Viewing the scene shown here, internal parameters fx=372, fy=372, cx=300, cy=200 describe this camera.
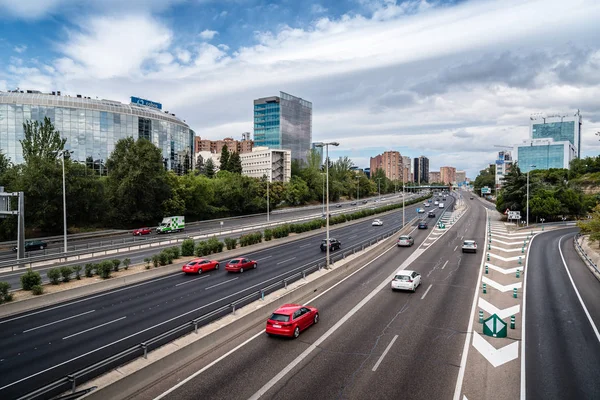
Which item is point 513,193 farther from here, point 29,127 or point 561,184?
point 29,127

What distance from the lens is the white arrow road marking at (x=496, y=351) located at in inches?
529

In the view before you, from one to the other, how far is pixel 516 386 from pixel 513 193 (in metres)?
66.6

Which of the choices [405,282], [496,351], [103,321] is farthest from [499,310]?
[103,321]

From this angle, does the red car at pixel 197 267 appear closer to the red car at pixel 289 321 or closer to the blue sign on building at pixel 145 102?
the red car at pixel 289 321

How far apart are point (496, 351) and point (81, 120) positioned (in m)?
99.5

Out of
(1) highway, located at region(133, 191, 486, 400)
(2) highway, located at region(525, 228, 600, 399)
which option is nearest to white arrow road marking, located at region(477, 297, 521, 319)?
(2) highway, located at region(525, 228, 600, 399)

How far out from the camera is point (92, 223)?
5650 cm

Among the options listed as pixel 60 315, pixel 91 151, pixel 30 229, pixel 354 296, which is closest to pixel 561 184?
pixel 354 296

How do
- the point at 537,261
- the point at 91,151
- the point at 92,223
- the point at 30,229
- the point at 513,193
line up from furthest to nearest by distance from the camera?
1. the point at 91,151
2. the point at 513,193
3. the point at 92,223
4. the point at 30,229
5. the point at 537,261

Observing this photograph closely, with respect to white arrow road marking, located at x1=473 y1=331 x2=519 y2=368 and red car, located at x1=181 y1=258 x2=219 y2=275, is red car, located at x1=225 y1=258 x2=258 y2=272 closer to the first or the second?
red car, located at x1=181 y1=258 x2=219 y2=275

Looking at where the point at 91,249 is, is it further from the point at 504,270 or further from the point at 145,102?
the point at 145,102

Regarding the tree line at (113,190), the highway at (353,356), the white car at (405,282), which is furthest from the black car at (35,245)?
the white car at (405,282)

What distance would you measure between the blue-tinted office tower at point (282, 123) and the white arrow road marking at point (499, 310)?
136771 mm

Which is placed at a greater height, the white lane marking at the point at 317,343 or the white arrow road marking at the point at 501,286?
the white lane marking at the point at 317,343
